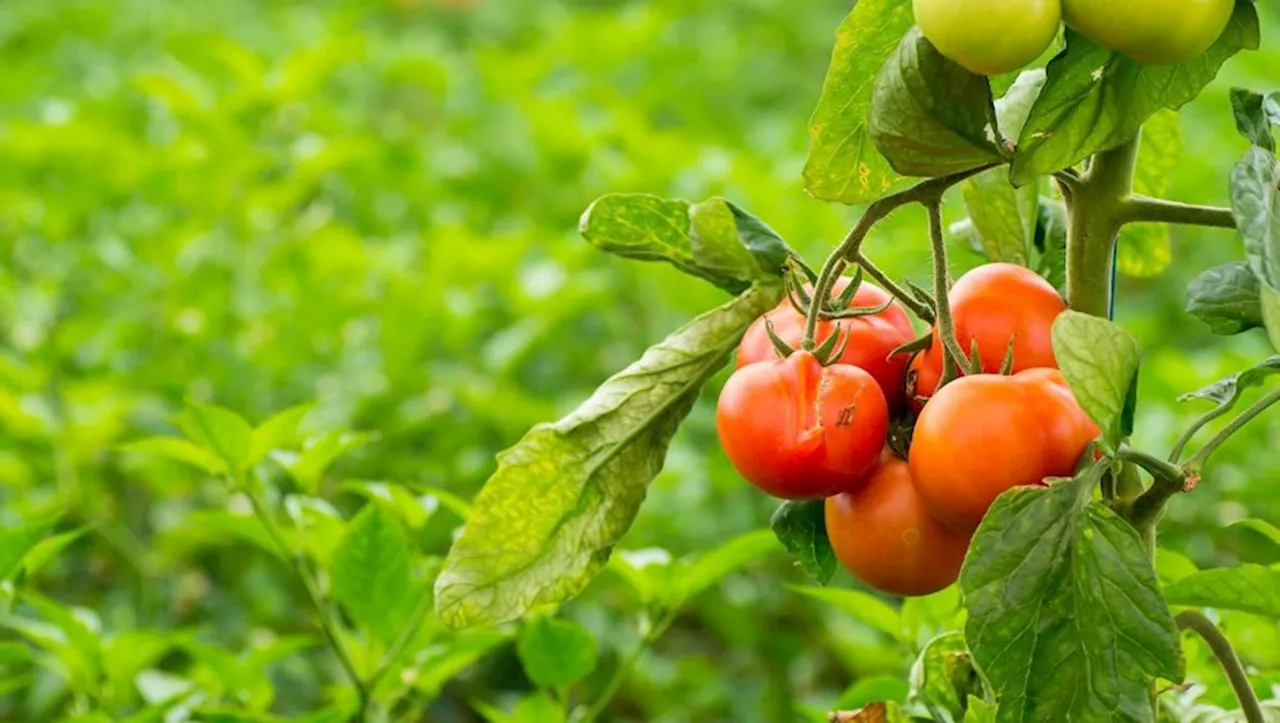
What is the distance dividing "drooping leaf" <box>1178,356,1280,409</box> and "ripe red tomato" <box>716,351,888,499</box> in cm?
15

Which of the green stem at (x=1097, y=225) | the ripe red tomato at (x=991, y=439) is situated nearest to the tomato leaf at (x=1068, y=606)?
the ripe red tomato at (x=991, y=439)

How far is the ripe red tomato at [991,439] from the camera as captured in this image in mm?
714

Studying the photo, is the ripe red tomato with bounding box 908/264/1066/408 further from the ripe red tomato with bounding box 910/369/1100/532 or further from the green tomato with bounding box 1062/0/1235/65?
the green tomato with bounding box 1062/0/1235/65

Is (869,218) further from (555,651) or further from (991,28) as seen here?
(555,651)

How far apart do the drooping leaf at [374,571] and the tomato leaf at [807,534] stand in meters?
0.36

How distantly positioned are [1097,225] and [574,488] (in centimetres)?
28

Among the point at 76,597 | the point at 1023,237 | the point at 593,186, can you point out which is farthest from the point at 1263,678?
the point at 593,186

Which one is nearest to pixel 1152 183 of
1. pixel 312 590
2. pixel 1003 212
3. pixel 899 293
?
pixel 1003 212

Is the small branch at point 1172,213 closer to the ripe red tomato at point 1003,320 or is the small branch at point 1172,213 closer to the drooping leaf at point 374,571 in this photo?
the ripe red tomato at point 1003,320

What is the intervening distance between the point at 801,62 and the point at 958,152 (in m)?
4.16

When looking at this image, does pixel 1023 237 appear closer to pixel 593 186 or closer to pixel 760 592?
pixel 760 592

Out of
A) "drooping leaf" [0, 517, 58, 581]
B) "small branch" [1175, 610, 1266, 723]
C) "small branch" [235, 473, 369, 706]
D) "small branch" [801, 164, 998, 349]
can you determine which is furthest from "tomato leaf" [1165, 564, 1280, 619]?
"drooping leaf" [0, 517, 58, 581]

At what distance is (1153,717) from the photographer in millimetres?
717

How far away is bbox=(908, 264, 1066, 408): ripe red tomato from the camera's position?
791 mm
